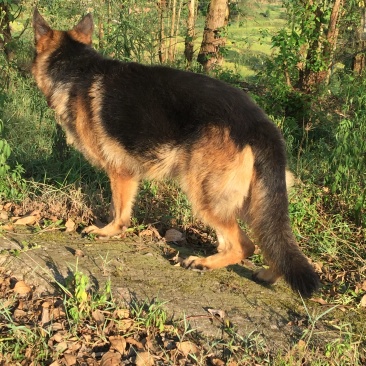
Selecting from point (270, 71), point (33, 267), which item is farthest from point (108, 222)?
point (270, 71)

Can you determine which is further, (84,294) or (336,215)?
(336,215)

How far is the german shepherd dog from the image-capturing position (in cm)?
369

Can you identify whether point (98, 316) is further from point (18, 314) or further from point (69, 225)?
point (69, 225)

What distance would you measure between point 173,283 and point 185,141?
1186 mm

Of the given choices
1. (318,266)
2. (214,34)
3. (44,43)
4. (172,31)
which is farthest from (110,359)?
(172,31)

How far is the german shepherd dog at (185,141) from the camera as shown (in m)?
3.69

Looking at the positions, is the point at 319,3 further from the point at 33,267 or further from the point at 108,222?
the point at 33,267

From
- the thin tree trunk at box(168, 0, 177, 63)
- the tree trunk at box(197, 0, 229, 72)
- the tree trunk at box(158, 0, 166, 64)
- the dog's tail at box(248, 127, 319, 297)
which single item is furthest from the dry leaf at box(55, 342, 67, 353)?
the thin tree trunk at box(168, 0, 177, 63)

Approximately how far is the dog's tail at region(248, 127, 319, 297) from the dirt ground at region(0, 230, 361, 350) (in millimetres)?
329

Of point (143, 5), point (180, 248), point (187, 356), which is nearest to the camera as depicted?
point (187, 356)

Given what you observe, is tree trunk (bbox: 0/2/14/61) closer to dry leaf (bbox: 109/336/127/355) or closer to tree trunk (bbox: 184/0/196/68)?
tree trunk (bbox: 184/0/196/68)

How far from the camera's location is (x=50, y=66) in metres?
4.93

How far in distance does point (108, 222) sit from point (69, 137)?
100cm

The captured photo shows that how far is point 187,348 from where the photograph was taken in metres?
2.93
